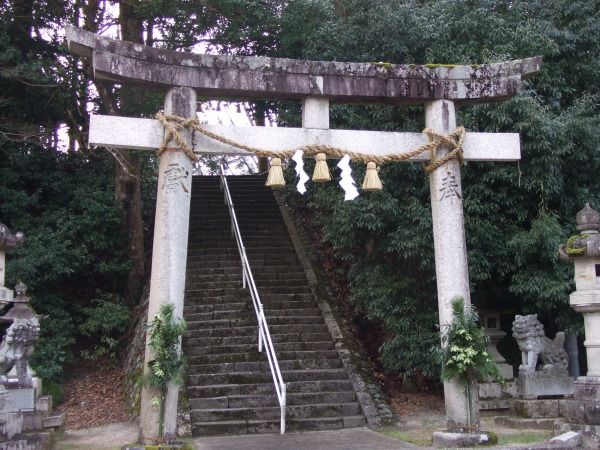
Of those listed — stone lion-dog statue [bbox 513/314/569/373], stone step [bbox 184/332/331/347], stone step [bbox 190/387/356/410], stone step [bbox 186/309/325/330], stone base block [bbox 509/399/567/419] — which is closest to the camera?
stone base block [bbox 509/399/567/419]

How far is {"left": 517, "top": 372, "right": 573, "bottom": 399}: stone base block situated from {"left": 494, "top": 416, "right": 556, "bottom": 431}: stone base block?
0.43m

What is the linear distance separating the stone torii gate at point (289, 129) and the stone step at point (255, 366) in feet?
8.94

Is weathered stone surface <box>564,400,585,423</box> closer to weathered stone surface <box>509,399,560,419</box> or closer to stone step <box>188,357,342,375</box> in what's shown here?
weathered stone surface <box>509,399,560,419</box>

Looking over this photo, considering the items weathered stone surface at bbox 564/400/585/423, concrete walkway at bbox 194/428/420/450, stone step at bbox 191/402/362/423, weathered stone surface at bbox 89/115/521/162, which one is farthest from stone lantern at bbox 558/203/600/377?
stone step at bbox 191/402/362/423

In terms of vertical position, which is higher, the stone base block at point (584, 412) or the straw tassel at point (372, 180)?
the straw tassel at point (372, 180)

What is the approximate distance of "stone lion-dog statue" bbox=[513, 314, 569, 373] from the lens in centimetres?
862

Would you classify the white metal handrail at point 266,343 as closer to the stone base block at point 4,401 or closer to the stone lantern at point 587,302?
the stone base block at point 4,401

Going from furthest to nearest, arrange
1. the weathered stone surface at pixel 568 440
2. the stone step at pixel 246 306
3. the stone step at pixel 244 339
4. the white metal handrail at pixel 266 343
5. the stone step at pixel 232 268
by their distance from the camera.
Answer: the stone step at pixel 232 268 → the stone step at pixel 246 306 → the stone step at pixel 244 339 → the white metal handrail at pixel 266 343 → the weathered stone surface at pixel 568 440

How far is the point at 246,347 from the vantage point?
9828mm

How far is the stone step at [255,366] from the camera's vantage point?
30.5 feet

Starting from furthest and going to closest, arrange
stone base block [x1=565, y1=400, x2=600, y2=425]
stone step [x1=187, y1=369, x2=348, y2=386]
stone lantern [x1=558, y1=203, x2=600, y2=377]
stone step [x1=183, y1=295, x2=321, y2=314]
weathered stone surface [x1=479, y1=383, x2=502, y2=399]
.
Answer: stone step [x1=183, y1=295, x2=321, y2=314]
weathered stone surface [x1=479, y1=383, x2=502, y2=399]
stone step [x1=187, y1=369, x2=348, y2=386]
stone lantern [x1=558, y1=203, x2=600, y2=377]
stone base block [x1=565, y1=400, x2=600, y2=425]

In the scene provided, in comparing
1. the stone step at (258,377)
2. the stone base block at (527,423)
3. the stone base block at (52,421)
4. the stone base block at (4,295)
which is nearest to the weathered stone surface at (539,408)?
the stone base block at (527,423)

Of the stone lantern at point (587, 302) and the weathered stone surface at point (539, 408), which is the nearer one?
the stone lantern at point (587, 302)

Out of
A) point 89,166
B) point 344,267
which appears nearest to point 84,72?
point 89,166
